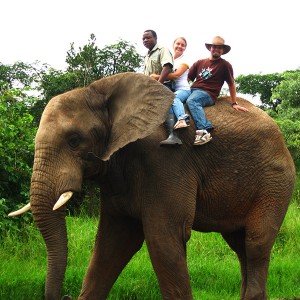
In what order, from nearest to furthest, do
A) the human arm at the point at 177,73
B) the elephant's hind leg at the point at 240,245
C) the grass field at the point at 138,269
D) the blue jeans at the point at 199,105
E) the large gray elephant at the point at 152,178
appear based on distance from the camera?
the large gray elephant at the point at 152,178
the blue jeans at the point at 199,105
the human arm at the point at 177,73
the elephant's hind leg at the point at 240,245
the grass field at the point at 138,269

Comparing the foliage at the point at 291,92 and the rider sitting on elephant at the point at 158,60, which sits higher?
the rider sitting on elephant at the point at 158,60

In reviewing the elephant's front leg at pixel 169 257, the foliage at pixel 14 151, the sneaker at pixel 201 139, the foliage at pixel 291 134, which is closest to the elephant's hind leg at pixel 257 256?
the elephant's front leg at pixel 169 257

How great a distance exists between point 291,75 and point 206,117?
16828 mm

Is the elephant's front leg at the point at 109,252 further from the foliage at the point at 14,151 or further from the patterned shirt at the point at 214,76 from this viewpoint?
the foliage at the point at 14,151

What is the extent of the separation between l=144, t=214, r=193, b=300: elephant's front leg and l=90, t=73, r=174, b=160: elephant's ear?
71 cm

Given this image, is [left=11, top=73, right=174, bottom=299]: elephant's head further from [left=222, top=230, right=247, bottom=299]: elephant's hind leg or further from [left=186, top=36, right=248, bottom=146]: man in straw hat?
[left=222, top=230, right=247, bottom=299]: elephant's hind leg

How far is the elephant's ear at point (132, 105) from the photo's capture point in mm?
4988

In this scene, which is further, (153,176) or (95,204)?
(95,204)

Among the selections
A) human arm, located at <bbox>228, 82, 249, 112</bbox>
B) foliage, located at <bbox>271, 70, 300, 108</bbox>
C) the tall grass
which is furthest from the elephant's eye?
foliage, located at <bbox>271, 70, 300, 108</bbox>

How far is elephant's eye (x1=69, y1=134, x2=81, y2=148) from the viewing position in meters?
4.92

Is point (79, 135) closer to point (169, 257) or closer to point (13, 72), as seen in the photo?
point (169, 257)

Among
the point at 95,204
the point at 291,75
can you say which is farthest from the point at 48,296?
the point at 291,75

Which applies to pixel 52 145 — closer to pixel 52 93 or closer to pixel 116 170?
pixel 116 170

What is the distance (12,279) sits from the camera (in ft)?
23.1
